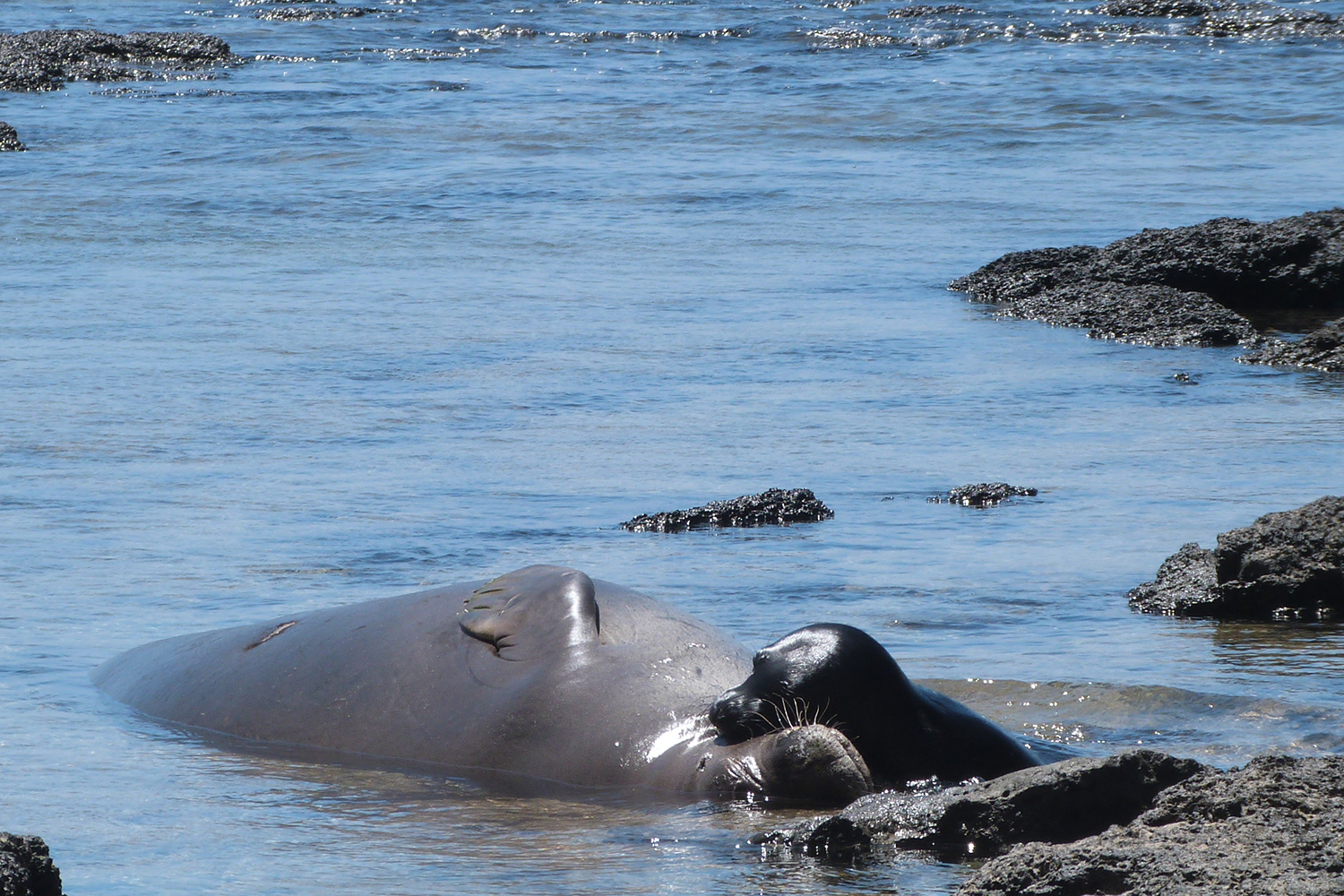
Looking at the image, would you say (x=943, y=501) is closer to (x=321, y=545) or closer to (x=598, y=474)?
(x=598, y=474)

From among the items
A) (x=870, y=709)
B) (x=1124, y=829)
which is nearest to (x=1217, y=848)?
(x=1124, y=829)

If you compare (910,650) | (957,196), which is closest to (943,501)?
(910,650)

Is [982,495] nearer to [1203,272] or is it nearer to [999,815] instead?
[999,815]

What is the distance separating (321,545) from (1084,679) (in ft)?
7.74

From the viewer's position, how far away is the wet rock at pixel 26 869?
274cm

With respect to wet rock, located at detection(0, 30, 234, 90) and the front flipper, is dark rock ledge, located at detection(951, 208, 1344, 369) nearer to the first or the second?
the front flipper

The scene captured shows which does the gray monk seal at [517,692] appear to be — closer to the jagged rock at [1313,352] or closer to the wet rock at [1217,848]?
the wet rock at [1217,848]

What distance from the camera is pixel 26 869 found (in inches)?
110

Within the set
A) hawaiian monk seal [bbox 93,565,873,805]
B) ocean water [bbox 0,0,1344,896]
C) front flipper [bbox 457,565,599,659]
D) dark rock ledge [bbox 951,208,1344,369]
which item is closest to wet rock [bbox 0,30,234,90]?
ocean water [bbox 0,0,1344,896]

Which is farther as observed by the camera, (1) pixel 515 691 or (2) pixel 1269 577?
(2) pixel 1269 577

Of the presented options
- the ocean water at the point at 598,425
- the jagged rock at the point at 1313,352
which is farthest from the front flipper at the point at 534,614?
the jagged rock at the point at 1313,352

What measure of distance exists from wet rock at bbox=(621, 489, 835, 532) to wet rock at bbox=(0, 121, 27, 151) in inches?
479

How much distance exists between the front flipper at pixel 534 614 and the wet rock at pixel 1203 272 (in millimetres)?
6618

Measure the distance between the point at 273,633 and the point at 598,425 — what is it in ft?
11.1
